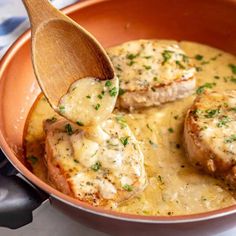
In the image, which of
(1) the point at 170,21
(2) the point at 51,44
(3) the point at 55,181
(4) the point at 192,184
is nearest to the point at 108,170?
(3) the point at 55,181

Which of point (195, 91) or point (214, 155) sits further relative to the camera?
point (195, 91)

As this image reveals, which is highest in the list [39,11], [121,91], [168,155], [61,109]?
[39,11]

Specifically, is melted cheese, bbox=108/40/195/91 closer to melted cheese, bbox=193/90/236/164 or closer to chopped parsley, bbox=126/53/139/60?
Answer: chopped parsley, bbox=126/53/139/60

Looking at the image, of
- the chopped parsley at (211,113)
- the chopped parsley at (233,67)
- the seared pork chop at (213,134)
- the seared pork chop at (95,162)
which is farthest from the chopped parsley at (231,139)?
the chopped parsley at (233,67)

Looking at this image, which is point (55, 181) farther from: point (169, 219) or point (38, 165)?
point (169, 219)

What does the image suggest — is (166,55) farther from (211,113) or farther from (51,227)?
(51,227)

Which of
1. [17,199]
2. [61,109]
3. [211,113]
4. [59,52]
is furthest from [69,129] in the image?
[211,113]

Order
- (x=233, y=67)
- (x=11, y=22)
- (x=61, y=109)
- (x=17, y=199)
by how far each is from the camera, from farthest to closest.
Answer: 1. (x=11, y=22)
2. (x=233, y=67)
3. (x=61, y=109)
4. (x=17, y=199)
